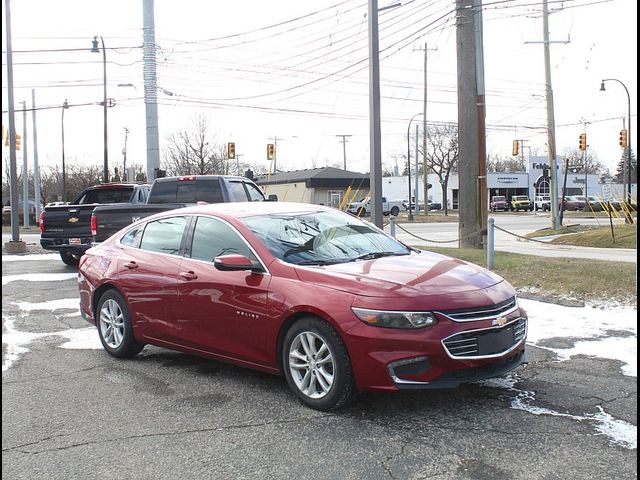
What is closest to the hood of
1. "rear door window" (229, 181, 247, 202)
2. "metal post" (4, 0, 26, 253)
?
"rear door window" (229, 181, 247, 202)

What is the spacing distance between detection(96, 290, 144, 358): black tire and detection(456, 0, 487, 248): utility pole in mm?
9690

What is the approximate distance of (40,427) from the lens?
172 inches

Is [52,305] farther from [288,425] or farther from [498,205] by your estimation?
[498,205]

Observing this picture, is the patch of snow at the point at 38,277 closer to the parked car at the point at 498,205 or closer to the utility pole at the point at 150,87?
the utility pole at the point at 150,87

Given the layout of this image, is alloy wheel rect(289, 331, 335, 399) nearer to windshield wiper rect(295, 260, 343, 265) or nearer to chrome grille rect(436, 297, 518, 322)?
windshield wiper rect(295, 260, 343, 265)

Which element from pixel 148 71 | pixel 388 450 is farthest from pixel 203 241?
pixel 148 71

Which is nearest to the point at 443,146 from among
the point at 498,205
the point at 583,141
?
the point at 498,205

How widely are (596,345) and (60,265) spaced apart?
1230 cm

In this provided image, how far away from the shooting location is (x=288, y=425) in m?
4.33

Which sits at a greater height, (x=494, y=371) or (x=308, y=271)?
(x=308, y=271)

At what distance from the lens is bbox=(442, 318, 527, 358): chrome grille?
4216 millimetres

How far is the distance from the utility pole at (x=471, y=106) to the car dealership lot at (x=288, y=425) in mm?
8325

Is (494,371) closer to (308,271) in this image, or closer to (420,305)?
(420,305)

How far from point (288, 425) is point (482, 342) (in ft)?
4.78
